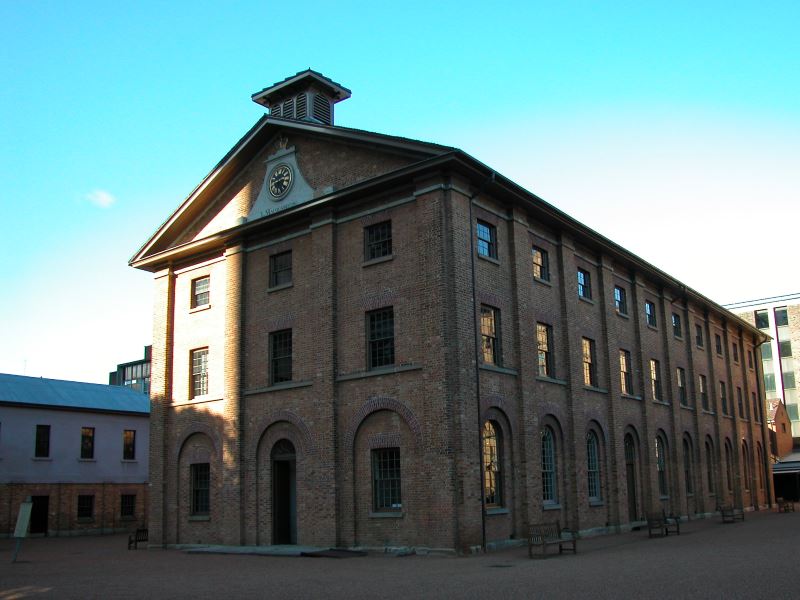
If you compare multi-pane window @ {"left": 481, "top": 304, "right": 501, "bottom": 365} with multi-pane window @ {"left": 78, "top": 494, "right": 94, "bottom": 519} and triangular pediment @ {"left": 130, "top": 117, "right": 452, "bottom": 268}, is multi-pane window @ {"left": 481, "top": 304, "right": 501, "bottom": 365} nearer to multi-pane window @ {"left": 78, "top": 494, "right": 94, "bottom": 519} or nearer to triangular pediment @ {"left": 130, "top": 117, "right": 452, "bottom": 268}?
triangular pediment @ {"left": 130, "top": 117, "right": 452, "bottom": 268}

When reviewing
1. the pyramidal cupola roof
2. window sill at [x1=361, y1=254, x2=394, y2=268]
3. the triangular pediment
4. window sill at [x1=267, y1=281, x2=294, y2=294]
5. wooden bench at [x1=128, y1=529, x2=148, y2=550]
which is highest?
the pyramidal cupola roof

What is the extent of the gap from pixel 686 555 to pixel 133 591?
41.0 ft

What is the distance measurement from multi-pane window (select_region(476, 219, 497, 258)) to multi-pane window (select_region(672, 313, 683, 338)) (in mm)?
16769

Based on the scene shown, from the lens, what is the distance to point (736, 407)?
45219mm

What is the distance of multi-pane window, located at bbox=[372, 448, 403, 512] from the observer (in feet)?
76.6

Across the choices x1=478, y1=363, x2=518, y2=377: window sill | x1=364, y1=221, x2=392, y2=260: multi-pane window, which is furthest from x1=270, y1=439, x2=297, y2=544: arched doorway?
x1=478, y1=363, x2=518, y2=377: window sill

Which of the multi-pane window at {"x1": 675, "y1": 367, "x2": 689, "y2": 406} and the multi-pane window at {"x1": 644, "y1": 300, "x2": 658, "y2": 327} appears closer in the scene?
the multi-pane window at {"x1": 644, "y1": 300, "x2": 658, "y2": 327}

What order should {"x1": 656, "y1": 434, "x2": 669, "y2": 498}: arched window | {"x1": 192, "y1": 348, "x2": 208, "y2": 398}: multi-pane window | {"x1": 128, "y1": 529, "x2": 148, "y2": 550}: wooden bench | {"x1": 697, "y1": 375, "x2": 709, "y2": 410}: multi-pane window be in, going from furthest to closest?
1. {"x1": 697, "y1": 375, "x2": 709, "y2": 410}: multi-pane window
2. {"x1": 656, "y1": 434, "x2": 669, "y2": 498}: arched window
3. {"x1": 192, "y1": 348, "x2": 208, "y2": 398}: multi-pane window
4. {"x1": 128, "y1": 529, "x2": 148, "y2": 550}: wooden bench

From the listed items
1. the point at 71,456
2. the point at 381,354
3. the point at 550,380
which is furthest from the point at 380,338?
the point at 71,456

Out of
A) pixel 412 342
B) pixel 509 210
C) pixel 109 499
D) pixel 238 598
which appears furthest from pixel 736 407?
pixel 238 598

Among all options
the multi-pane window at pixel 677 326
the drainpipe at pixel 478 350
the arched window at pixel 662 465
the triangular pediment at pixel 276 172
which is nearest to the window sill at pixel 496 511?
the drainpipe at pixel 478 350

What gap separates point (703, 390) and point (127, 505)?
102 feet

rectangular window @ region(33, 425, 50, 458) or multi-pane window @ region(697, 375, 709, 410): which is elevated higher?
multi-pane window @ region(697, 375, 709, 410)

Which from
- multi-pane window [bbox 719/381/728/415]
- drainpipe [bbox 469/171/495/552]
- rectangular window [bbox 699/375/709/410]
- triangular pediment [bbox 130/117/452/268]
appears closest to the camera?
drainpipe [bbox 469/171/495/552]
